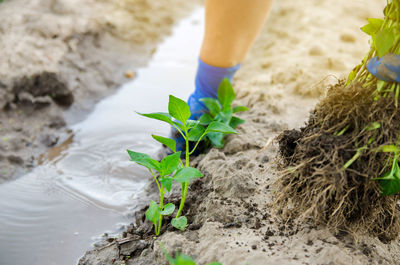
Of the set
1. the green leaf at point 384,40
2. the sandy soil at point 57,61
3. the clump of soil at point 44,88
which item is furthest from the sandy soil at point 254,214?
the clump of soil at point 44,88

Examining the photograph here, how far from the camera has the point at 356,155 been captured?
1.20 meters

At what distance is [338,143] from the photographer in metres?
1.24

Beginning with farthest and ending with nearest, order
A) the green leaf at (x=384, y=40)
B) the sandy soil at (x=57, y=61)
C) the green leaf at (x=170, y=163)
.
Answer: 1. the sandy soil at (x=57, y=61)
2. the green leaf at (x=170, y=163)
3. the green leaf at (x=384, y=40)

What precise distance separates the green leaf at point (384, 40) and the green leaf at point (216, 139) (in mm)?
846

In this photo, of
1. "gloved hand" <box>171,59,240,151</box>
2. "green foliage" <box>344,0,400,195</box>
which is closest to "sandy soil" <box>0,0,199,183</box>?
"gloved hand" <box>171,59,240,151</box>

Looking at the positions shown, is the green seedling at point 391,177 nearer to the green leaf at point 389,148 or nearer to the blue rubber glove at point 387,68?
the green leaf at point 389,148

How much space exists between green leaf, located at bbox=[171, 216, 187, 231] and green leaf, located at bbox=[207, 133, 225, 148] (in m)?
0.49

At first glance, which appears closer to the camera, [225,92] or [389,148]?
[389,148]

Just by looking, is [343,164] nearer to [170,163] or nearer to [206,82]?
[170,163]

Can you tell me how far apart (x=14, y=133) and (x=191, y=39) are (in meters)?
1.88

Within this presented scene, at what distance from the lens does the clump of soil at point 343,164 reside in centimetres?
121

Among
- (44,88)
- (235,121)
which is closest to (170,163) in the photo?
(235,121)

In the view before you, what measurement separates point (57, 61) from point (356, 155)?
82.5 inches

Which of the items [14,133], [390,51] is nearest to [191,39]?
[14,133]
